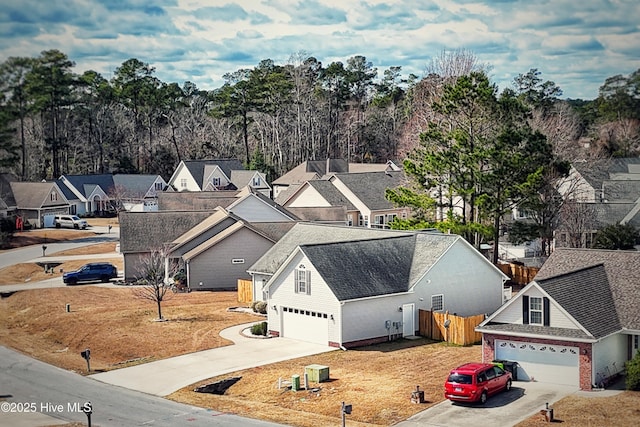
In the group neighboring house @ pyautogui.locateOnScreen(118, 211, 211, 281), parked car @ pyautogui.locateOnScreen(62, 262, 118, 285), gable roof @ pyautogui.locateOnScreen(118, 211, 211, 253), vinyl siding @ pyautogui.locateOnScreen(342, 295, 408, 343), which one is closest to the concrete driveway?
vinyl siding @ pyautogui.locateOnScreen(342, 295, 408, 343)

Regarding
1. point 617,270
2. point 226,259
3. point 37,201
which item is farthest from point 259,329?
point 37,201

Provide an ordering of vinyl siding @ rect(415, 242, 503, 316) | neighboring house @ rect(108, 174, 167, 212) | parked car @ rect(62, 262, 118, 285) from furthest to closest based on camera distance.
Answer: neighboring house @ rect(108, 174, 167, 212), parked car @ rect(62, 262, 118, 285), vinyl siding @ rect(415, 242, 503, 316)

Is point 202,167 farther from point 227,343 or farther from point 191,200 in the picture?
point 227,343

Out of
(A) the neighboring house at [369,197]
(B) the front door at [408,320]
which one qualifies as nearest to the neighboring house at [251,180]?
(A) the neighboring house at [369,197]

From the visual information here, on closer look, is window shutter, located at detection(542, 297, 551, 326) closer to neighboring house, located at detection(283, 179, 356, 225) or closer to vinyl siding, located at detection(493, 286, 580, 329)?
vinyl siding, located at detection(493, 286, 580, 329)

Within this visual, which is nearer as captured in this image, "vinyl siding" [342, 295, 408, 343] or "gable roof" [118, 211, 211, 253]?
"vinyl siding" [342, 295, 408, 343]

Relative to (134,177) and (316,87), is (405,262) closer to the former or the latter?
(134,177)

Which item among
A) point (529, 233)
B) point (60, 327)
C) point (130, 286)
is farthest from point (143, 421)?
point (529, 233)
